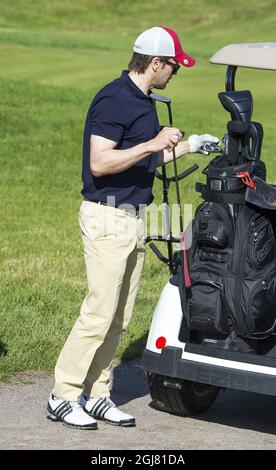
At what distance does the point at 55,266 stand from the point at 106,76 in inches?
506

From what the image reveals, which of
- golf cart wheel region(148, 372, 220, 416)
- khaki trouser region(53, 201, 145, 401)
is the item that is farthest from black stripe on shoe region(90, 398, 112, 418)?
golf cart wheel region(148, 372, 220, 416)

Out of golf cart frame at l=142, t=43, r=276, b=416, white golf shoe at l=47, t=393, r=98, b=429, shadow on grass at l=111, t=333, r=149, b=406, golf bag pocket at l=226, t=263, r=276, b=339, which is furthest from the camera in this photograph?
shadow on grass at l=111, t=333, r=149, b=406

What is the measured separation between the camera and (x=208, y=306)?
204 inches

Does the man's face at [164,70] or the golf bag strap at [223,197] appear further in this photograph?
the man's face at [164,70]

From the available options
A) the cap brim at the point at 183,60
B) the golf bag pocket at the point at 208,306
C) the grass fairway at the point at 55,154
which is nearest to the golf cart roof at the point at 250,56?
the cap brim at the point at 183,60

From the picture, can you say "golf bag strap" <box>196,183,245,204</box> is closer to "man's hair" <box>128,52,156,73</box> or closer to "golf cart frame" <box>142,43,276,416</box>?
"golf cart frame" <box>142,43,276,416</box>

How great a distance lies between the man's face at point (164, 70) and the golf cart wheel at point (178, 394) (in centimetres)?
136

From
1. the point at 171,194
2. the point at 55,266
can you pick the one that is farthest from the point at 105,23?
the point at 55,266

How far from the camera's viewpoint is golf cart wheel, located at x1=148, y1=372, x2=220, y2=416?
5551mm

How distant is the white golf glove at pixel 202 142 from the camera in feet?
18.0

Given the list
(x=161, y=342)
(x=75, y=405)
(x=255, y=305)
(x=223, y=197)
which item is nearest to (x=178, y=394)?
(x=161, y=342)

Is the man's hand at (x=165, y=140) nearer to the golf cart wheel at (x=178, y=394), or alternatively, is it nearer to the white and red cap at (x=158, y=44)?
the white and red cap at (x=158, y=44)

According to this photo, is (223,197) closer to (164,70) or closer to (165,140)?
(165,140)
